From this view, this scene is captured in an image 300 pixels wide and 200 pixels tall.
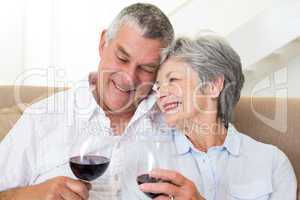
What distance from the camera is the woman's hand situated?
39.2 inches

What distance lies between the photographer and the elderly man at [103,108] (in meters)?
1.40

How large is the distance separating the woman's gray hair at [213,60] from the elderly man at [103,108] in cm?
7

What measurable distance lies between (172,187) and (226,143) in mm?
523

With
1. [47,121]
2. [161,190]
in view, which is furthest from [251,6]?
[161,190]

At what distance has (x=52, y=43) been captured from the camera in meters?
3.87

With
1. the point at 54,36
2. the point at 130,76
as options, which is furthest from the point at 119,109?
the point at 54,36

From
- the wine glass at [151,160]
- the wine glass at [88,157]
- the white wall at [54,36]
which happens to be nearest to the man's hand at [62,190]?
the wine glass at [88,157]

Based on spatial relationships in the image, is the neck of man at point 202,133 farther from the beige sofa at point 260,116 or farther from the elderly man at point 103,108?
the beige sofa at point 260,116

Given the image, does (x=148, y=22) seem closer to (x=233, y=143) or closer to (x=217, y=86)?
(x=217, y=86)

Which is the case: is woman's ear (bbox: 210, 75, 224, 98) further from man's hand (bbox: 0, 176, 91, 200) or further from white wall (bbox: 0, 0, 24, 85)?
white wall (bbox: 0, 0, 24, 85)

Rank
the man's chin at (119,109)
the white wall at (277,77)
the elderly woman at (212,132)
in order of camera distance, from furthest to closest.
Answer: the white wall at (277,77) < the man's chin at (119,109) < the elderly woman at (212,132)

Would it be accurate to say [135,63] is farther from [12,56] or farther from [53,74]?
[12,56]

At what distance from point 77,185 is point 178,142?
0.57 m

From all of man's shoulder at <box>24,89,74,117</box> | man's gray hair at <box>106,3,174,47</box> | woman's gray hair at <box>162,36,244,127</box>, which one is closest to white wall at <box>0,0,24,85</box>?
man's shoulder at <box>24,89,74,117</box>
